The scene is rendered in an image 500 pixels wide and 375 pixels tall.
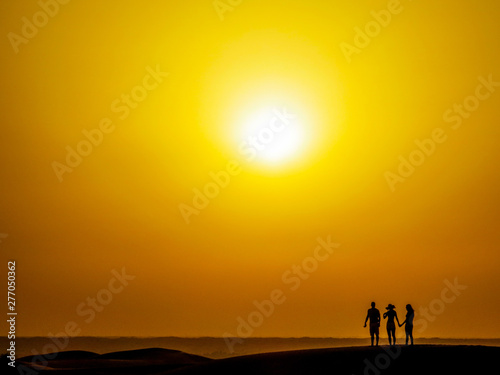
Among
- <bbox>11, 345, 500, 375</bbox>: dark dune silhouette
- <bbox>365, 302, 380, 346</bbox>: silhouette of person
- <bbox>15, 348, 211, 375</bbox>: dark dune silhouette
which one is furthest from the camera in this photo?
<bbox>365, 302, 380, 346</bbox>: silhouette of person

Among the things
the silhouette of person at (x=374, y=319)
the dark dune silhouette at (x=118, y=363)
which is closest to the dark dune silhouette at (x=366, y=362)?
the dark dune silhouette at (x=118, y=363)

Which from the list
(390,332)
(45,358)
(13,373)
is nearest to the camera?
(13,373)

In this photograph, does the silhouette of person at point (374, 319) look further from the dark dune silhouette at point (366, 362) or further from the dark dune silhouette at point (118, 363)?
the dark dune silhouette at point (366, 362)

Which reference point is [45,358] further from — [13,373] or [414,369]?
[414,369]

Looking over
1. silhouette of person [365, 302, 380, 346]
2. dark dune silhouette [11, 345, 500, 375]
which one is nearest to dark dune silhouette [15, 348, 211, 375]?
dark dune silhouette [11, 345, 500, 375]

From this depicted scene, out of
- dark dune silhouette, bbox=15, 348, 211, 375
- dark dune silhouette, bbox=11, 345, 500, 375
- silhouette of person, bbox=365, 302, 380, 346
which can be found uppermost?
silhouette of person, bbox=365, 302, 380, 346

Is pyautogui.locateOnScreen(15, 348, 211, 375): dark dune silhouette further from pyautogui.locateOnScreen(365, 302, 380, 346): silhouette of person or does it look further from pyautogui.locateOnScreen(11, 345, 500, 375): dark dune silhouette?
pyautogui.locateOnScreen(365, 302, 380, 346): silhouette of person

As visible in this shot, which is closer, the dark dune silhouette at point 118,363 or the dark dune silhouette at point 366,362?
the dark dune silhouette at point 366,362

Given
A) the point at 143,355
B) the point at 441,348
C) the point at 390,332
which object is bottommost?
the point at 441,348

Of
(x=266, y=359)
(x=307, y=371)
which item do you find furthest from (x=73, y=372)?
(x=307, y=371)

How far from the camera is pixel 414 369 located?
19688 millimetres

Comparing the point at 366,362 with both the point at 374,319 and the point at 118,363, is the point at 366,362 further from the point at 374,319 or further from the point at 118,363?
the point at 374,319

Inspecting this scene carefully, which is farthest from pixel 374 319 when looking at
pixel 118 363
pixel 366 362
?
pixel 366 362

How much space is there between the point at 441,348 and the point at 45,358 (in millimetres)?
18998
